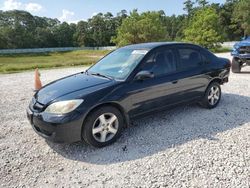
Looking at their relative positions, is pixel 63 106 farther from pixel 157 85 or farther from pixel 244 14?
pixel 244 14

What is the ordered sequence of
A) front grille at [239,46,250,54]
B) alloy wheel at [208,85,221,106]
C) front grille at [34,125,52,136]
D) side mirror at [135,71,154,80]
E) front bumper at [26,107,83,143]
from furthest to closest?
front grille at [239,46,250,54], alloy wheel at [208,85,221,106], side mirror at [135,71,154,80], front grille at [34,125,52,136], front bumper at [26,107,83,143]

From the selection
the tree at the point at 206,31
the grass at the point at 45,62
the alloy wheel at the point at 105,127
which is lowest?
the grass at the point at 45,62

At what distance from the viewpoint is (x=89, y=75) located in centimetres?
470

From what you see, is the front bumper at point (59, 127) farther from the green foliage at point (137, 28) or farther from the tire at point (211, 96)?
the green foliage at point (137, 28)

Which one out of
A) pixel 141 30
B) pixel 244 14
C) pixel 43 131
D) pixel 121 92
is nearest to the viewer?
pixel 43 131

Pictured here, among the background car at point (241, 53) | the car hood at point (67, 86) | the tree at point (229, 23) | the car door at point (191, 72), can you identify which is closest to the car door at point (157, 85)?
the car door at point (191, 72)

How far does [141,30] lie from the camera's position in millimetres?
31969

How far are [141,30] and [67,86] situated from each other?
95.4 ft

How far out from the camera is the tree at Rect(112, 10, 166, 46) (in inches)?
1247

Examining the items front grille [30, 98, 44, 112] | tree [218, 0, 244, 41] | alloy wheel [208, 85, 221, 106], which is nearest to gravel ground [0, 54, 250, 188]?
alloy wheel [208, 85, 221, 106]

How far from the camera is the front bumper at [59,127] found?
11.7 ft

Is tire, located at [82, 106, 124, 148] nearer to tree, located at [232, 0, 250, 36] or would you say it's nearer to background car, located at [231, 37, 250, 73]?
background car, located at [231, 37, 250, 73]

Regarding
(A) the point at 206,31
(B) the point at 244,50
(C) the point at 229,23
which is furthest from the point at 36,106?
(C) the point at 229,23

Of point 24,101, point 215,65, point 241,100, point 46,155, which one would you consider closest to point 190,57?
Answer: point 215,65
